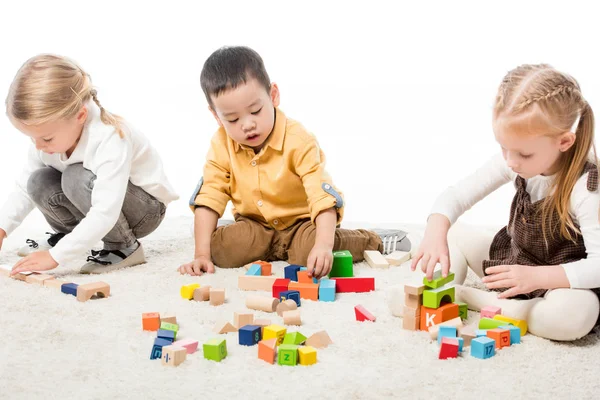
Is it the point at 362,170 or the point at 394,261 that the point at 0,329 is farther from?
the point at 362,170

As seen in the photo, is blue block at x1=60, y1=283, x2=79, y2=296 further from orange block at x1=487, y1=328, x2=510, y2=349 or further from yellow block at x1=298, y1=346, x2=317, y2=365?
orange block at x1=487, y1=328, x2=510, y2=349

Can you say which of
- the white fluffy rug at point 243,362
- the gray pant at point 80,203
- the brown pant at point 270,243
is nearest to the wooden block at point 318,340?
the white fluffy rug at point 243,362

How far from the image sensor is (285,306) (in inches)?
58.5

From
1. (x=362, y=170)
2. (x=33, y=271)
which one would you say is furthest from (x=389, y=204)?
(x=33, y=271)

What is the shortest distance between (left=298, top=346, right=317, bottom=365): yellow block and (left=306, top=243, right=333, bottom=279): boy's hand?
0.46m

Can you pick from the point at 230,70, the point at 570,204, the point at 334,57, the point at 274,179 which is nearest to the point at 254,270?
the point at 274,179

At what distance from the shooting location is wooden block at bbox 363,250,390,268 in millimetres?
1867

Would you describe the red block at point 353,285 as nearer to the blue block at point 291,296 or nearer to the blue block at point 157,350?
the blue block at point 291,296

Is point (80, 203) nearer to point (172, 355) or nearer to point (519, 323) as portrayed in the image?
point (172, 355)

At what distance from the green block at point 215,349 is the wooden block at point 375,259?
0.70 m

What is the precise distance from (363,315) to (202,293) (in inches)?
14.4

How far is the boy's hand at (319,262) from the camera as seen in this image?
1.67 metres

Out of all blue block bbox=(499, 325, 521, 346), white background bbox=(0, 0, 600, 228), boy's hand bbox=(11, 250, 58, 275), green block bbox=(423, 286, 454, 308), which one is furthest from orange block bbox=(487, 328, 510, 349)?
white background bbox=(0, 0, 600, 228)

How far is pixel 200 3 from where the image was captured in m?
3.44
